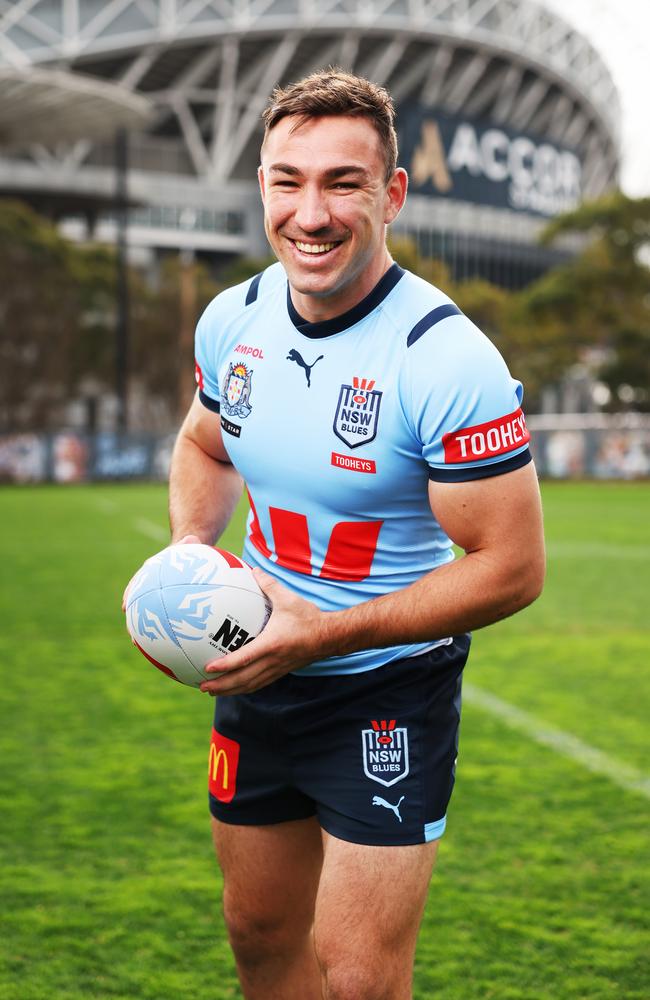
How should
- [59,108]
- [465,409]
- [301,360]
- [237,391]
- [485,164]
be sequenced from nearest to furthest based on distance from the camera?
[465,409] < [301,360] < [237,391] < [59,108] < [485,164]

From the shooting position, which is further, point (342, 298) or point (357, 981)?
point (342, 298)

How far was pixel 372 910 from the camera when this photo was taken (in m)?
2.72

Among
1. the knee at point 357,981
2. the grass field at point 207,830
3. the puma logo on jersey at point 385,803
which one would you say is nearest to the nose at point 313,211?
the puma logo on jersey at point 385,803

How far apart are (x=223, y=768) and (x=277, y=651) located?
506mm

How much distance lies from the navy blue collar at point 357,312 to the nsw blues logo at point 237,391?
217 mm

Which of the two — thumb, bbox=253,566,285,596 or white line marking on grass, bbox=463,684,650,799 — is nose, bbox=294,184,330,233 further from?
white line marking on grass, bbox=463,684,650,799

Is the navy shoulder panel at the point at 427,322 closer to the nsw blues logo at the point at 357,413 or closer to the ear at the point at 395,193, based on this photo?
the nsw blues logo at the point at 357,413

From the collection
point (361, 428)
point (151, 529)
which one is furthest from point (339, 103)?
point (151, 529)

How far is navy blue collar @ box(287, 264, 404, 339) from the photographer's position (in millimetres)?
2877

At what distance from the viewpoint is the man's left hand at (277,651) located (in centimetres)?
281

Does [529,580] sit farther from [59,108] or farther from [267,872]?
[59,108]

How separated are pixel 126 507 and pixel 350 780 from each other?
2395 centimetres

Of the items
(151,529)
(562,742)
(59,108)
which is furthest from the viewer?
(59,108)

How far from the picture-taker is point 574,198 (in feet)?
262
